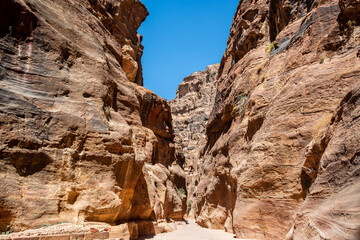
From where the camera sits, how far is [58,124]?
775 centimetres

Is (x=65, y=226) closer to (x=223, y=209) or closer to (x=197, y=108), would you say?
(x=223, y=209)

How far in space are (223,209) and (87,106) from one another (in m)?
11.0

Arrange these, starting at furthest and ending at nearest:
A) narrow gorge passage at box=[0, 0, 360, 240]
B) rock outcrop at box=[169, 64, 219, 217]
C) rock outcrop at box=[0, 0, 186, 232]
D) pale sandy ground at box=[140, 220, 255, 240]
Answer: rock outcrop at box=[169, 64, 219, 217]
pale sandy ground at box=[140, 220, 255, 240]
rock outcrop at box=[0, 0, 186, 232]
narrow gorge passage at box=[0, 0, 360, 240]

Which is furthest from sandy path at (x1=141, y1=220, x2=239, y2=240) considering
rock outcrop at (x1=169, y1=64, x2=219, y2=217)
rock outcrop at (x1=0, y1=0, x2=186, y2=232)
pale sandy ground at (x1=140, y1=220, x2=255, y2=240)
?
rock outcrop at (x1=169, y1=64, x2=219, y2=217)

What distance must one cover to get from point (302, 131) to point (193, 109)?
5231 centimetres

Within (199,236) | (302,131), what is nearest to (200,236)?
(199,236)

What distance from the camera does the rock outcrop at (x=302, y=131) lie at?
5.23 metres

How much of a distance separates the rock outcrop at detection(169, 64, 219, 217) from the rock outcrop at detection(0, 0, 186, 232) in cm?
3644

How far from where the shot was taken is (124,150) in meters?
9.51

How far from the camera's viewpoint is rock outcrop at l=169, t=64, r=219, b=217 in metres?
51.0

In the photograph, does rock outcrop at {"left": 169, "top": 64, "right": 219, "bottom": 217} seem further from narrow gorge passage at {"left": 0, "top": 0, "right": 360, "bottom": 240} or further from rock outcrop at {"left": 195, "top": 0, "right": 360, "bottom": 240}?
narrow gorge passage at {"left": 0, "top": 0, "right": 360, "bottom": 240}

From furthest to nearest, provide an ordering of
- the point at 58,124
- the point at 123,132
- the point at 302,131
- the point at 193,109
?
1. the point at 193,109
2. the point at 123,132
3. the point at 302,131
4. the point at 58,124

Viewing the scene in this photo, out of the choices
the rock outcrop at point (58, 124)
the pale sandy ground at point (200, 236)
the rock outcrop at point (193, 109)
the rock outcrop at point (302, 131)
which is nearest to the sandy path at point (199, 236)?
the pale sandy ground at point (200, 236)

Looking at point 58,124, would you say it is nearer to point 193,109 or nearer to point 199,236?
point 199,236
